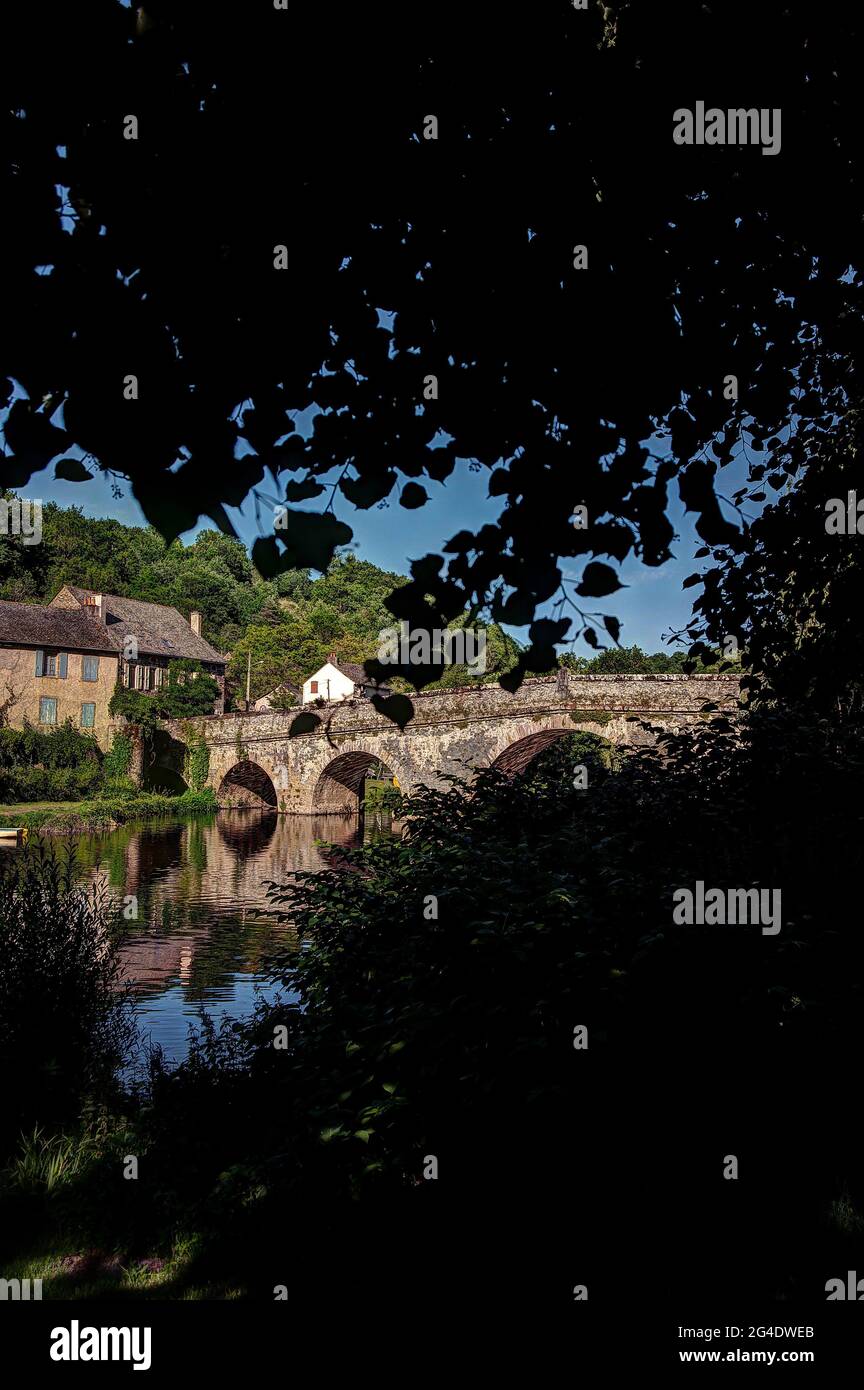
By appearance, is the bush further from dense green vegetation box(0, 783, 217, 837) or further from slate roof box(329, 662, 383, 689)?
slate roof box(329, 662, 383, 689)

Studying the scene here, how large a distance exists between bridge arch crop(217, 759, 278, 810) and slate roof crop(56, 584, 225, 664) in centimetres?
1004

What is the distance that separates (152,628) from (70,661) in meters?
9.34

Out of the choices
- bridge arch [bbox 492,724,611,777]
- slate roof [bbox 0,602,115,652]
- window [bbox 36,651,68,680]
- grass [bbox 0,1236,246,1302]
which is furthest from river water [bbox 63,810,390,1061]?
slate roof [bbox 0,602,115,652]

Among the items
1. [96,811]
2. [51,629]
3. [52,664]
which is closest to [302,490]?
[96,811]

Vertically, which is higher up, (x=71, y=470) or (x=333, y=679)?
(x=333, y=679)

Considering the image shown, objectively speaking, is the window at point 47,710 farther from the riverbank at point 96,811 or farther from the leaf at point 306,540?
the leaf at point 306,540

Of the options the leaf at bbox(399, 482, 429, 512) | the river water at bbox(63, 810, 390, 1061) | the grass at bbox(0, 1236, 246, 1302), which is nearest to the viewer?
the leaf at bbox(399, 482, 429, 512)

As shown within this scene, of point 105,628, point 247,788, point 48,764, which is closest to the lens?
point 48,764

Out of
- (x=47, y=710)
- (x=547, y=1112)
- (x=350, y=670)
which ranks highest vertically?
(x=350, y=670)

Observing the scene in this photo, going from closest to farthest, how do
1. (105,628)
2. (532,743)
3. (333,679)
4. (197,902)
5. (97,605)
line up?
(197,902), (532,743), (105,628), (97,605), (333,679)

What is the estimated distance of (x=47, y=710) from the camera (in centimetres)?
4444

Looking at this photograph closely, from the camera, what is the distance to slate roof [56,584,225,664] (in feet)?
169

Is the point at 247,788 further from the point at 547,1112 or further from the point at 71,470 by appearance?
the point at 71,470
